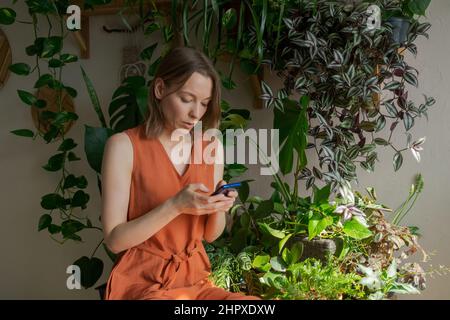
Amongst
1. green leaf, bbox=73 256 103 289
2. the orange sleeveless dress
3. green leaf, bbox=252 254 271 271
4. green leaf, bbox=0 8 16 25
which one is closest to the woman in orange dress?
the orange sleeveless dress

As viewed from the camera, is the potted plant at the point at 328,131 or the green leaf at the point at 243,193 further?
the green leaf at the point at 243,193

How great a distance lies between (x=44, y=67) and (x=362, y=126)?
1467 millimetres

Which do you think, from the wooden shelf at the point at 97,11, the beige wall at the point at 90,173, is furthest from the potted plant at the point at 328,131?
the wooden shelf at the point at 97,11

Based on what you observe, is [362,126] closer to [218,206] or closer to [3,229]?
[218,206]

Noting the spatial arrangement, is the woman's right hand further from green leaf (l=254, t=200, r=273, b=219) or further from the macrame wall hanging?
the macrame wall hanging

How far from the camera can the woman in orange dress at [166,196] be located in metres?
1.16

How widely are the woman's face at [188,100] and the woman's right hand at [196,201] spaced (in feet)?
0.62

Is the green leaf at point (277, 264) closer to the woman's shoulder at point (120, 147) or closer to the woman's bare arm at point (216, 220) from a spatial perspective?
the woman's bare arm at point (216, 220)

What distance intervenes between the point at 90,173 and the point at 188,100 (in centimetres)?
113

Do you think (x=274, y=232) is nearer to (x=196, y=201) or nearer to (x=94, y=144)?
(x=196, y=201)

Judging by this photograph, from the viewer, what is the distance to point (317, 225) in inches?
56.7

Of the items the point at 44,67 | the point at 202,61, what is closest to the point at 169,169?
the point at 202,61

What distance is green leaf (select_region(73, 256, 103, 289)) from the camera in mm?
1900

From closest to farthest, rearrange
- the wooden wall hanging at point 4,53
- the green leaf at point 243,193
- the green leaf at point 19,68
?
the green leaf at point 243,193 → the green leaf at point 19,68 → the wooden wall hanging at point 4,53
